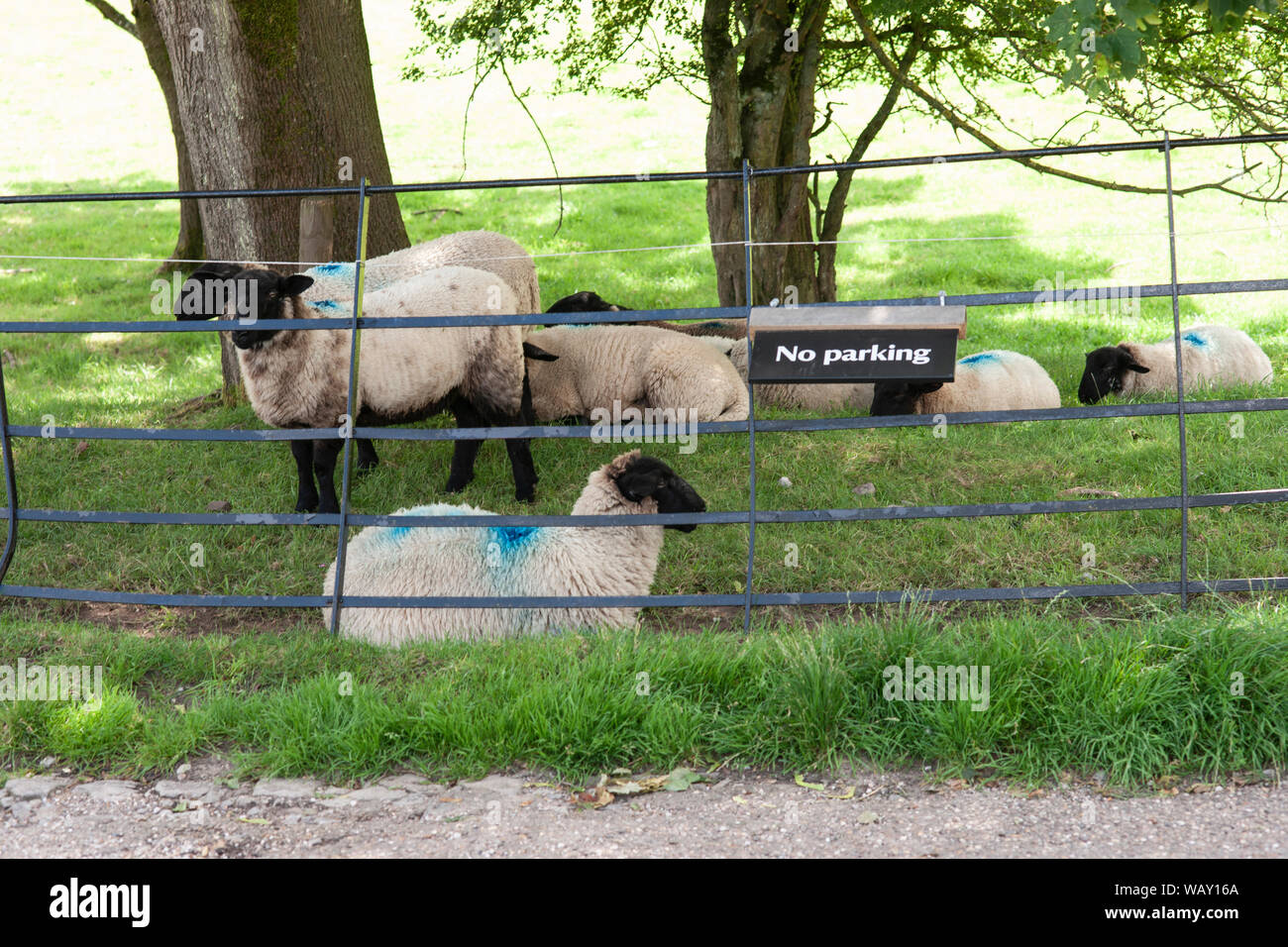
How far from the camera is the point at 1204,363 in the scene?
8.39 metres

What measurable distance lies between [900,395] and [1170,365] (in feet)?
8.20

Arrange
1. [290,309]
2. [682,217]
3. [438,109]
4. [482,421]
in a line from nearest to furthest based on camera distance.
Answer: [290,309], [482,421], [682,217], [438,109]

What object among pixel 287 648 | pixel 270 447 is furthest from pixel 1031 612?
pixel 270 447

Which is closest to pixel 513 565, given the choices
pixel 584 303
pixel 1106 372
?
pixel 584 303

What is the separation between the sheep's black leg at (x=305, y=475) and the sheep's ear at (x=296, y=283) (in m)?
0.89

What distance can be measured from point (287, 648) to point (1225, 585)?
13.2ft

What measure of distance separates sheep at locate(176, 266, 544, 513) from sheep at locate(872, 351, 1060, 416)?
8.87 ft

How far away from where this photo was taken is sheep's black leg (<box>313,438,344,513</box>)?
614 cm

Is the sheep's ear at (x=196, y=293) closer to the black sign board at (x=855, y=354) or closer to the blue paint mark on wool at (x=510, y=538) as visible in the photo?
the blue paint mark on wool at (x=510, y=538)

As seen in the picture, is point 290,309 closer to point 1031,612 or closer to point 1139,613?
point 1031,612

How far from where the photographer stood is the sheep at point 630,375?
7559 millimetres

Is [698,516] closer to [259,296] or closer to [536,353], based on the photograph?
[259,296]

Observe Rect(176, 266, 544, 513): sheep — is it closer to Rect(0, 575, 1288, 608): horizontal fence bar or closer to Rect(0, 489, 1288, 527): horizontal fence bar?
Rect(0, 489, 1288, 527): horizontal fence bar

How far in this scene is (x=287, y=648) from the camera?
4.46 metres
